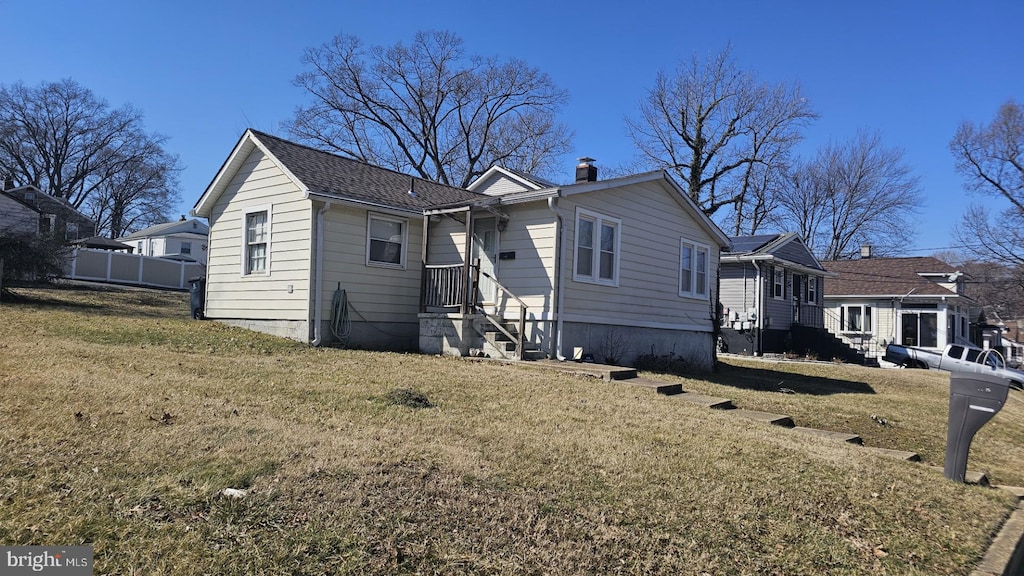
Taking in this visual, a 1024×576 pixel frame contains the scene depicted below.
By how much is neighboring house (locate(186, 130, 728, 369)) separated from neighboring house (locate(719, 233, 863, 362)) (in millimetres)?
10444

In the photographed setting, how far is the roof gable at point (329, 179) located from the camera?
43.9ft

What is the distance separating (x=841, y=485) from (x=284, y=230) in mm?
11361

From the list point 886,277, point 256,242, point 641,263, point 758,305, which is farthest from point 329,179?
point 886,277

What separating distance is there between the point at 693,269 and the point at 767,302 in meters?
10.5

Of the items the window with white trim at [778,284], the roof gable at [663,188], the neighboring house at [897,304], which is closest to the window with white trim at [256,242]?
the roof gable at [663,188]

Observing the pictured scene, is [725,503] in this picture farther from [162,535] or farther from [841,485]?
[162,535]

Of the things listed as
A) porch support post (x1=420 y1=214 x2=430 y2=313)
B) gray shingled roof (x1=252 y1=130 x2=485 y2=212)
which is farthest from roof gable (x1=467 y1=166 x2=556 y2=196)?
porch support post (x1=420 y1=214 x2=430 y2=313)

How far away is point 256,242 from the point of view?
14523 millimetres

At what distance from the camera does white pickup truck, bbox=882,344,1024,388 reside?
71.9 ft

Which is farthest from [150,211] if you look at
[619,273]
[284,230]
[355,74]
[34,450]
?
[34,450]

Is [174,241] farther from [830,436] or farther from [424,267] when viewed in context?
[830,436]

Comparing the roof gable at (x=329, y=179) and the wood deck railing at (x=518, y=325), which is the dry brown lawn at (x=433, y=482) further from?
the roof gable at (x=329, y=179)

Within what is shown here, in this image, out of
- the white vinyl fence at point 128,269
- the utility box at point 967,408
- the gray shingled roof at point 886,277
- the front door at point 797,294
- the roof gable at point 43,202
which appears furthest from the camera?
the roof gable at point 43,202

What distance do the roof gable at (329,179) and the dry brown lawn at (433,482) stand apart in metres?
5.51
